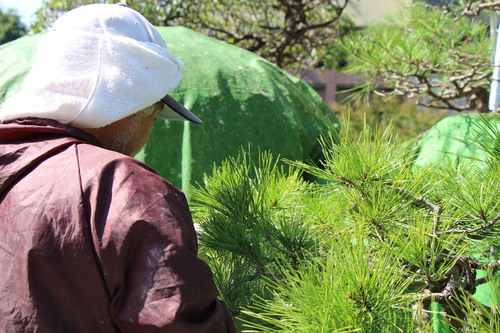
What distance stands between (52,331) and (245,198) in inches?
19.0

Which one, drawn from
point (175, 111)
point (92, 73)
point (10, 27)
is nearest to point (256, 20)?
point (175, 111)

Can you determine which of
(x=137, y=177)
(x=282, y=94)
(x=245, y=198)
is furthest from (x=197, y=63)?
(x=137, y=177)

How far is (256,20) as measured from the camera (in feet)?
14.1

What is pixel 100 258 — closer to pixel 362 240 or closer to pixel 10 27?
pixel 362 240

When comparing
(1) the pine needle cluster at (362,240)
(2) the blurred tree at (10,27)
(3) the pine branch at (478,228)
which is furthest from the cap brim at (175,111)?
(2) the blurred tree at (10,27)

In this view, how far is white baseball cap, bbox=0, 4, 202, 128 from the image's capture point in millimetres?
897

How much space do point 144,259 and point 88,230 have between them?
0.09 m

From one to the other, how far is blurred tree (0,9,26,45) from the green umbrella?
1377cm

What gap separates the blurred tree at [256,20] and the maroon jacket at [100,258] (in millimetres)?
3344

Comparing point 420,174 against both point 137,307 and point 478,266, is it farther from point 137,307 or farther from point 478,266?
point 137,307

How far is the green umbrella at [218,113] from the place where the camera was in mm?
2018

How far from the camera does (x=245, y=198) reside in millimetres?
1151

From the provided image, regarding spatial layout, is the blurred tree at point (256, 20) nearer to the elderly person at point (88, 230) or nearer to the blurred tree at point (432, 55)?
the blurred tree at point (432, 55)

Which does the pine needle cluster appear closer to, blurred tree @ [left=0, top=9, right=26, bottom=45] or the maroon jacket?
the maroon jacket
